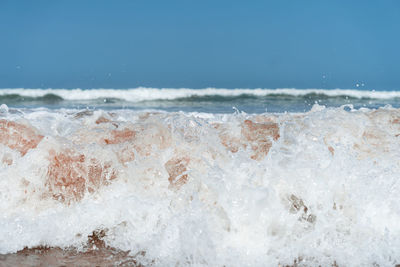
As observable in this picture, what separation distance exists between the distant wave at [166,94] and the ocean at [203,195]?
21.4 feet

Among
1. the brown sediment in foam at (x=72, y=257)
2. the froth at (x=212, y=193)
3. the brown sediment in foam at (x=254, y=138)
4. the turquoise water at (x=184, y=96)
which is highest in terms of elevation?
the turquoise water at (x=184, y=96)

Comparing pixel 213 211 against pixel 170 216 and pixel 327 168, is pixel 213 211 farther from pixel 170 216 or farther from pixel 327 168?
pixel 327 168

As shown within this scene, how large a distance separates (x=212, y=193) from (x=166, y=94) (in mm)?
7542

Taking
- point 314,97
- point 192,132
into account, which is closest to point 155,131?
point 192,132

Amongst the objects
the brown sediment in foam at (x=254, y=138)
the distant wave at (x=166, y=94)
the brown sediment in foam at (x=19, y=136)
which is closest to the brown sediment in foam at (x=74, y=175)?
the brown sediment in foam at (x=19, y=136)

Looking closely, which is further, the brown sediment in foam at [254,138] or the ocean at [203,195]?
the brown sediment in foam at [254,138]

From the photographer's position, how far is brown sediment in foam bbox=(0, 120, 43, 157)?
2.19 m

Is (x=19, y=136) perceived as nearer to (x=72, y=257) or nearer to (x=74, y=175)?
(x=74, y=175)

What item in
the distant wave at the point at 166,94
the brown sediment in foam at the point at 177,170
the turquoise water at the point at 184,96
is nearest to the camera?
the brown sediment in foam at the point at 177,170

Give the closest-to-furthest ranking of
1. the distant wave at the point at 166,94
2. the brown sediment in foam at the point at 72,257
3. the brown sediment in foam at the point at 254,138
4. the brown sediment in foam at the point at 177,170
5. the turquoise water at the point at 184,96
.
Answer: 1. the brown sediment in foam at the point at 72,257
2. the brown sediment in foam at the point at 177,170
3. the brown sediment in foam at the point at 254,138
4. the turquoise water at the point at 184,96
5. the distant wave at the point at 166,94

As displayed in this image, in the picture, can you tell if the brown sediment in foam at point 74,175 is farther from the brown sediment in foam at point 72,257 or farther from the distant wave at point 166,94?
the distant wave at point 166,94

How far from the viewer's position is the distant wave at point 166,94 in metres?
9.06

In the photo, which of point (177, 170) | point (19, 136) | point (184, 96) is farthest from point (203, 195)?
point (184, 96)

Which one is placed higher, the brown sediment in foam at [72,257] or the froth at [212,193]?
the froth at [212,193]
